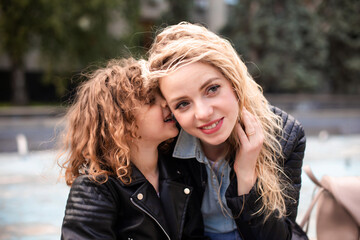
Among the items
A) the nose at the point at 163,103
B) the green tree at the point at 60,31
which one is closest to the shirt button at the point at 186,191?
the nose at the point at 163,103

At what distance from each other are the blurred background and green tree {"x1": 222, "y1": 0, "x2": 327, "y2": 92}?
0.18 feet

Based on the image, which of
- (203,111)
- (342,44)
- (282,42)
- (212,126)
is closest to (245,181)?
(212,126)

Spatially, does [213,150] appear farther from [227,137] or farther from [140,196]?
[140,196]

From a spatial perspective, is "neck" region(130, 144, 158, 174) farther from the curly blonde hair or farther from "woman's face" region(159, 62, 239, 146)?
"woman's face" region(159, 62, 239, 146)

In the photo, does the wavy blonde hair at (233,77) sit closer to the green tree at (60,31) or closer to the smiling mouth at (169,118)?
the smiling mouth at (169,118)

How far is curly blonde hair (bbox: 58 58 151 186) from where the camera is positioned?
1.83 meters

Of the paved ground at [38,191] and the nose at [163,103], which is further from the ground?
the nose at [163,103]

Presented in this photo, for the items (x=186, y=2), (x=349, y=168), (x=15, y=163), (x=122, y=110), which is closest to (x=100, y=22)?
(x=186, y=2)

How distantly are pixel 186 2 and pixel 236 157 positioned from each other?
64.8 ft

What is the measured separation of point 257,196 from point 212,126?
0.43 meters

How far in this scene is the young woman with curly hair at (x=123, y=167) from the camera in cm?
169

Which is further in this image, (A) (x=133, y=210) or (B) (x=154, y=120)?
(B) (x=154, y=120)

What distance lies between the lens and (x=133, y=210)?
1.79 meters

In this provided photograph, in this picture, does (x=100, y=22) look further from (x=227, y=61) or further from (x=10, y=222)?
(x=227, y=61)
